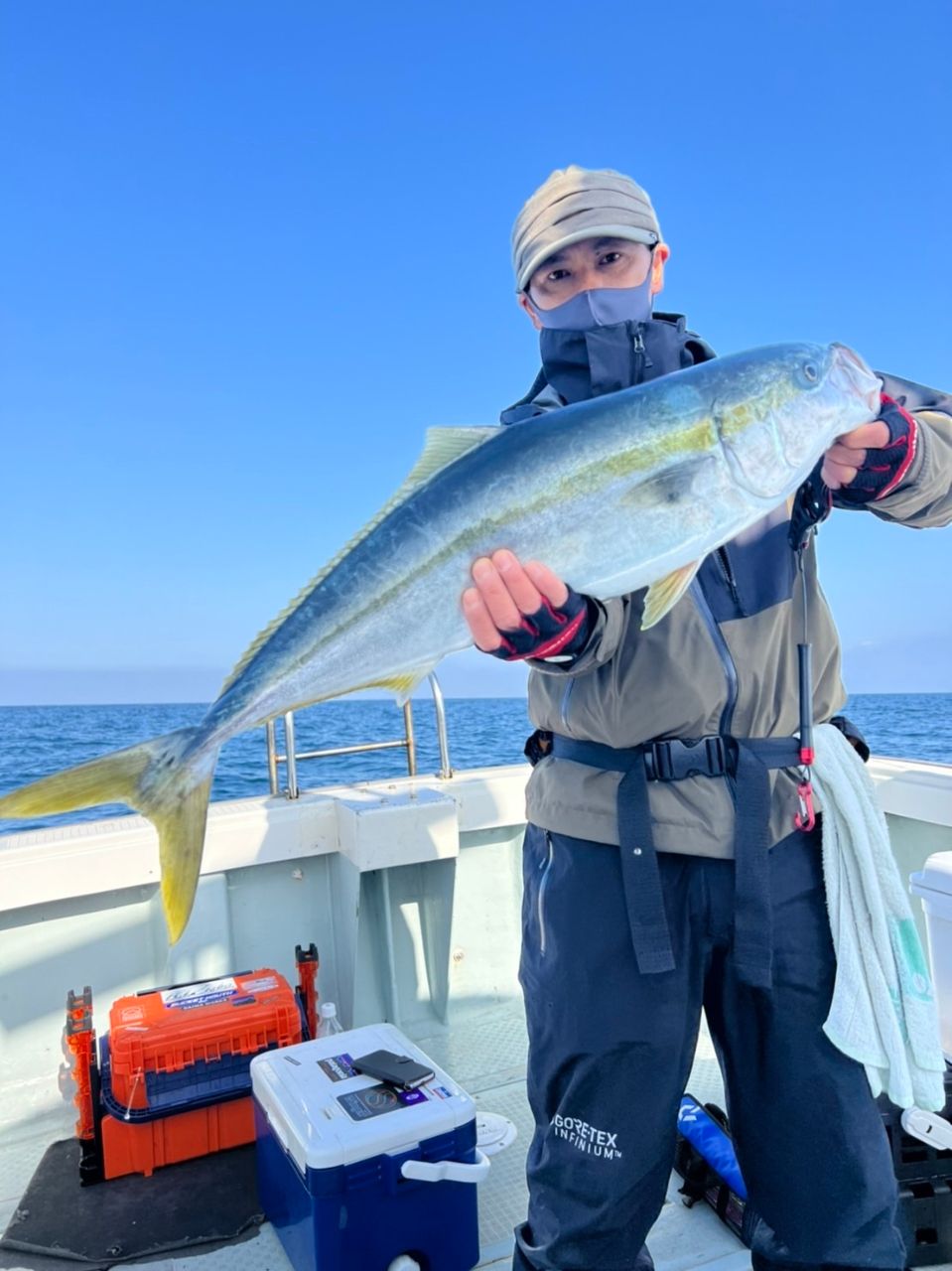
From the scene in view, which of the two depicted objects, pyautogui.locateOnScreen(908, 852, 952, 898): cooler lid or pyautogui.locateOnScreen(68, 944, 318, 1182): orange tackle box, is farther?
pyautogui.locateOnScreen(68, 944, 318, 1182): orange tackle box

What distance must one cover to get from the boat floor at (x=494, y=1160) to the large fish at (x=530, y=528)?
1906mm

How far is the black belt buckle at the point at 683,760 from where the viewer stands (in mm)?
2227

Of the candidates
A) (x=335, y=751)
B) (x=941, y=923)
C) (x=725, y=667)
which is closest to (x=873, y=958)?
(x=725, y=667)

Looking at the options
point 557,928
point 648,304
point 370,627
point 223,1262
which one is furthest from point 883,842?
point 223,1262

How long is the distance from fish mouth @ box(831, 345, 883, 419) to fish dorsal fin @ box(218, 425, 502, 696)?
2.82 ft

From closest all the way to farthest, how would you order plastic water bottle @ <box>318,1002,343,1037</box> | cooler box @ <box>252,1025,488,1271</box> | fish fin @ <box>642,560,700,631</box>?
1. fish fin @ <box>642,560,700,631</box>
2. cooler box @ <box>252,1025,488,1271</box>
3. plastic water bottle @ <box>318,1002,343,1037</box>

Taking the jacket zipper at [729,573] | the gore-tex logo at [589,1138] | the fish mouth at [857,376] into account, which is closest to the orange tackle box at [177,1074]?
the gore-tex logo at [589,1138]

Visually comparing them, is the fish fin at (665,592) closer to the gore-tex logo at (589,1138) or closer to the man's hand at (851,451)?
the man's hand at (851,451)

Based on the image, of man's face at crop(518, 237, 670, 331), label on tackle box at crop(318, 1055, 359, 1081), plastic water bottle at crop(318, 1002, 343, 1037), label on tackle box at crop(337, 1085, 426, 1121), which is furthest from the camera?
plastic water bottle at crop(318, 1002, 343, 1037)

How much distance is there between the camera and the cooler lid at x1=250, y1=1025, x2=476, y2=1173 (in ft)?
9.37

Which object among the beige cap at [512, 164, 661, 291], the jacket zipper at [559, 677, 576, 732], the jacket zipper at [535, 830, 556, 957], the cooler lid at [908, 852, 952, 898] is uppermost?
the beige cap at [512, 164, 661, 291]

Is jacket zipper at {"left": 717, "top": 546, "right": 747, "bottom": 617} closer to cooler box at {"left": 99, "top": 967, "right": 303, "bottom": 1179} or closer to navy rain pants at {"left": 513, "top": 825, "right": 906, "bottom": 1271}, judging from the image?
navy rain pants at {"left": 513, "top": 825, "right": 906, "bottom": 1271}

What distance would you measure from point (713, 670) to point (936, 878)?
181 cm

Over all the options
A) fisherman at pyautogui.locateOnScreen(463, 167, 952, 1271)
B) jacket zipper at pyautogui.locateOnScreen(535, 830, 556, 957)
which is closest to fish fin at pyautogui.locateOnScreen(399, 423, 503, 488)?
fisherman at pyautogui.locateOnScreen(463, 167, 952, 1271)
